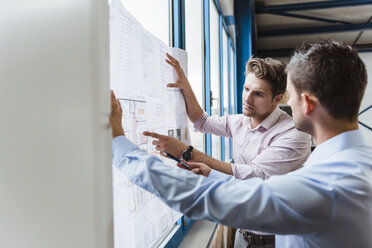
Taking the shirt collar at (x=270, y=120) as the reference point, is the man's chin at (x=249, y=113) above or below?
above

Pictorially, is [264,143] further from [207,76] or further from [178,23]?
[207,76]

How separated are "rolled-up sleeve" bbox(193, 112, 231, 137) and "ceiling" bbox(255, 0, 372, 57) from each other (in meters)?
4.63

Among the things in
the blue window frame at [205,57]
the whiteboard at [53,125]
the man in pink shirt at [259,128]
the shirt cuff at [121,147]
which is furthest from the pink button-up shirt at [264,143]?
the whiteboard at [53,125]

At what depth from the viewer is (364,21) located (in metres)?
6.98

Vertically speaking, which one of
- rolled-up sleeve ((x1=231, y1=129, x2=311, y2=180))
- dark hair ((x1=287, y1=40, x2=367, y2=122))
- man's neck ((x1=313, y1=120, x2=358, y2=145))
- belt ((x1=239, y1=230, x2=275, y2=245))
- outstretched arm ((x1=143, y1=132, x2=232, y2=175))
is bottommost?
belt ((x1=239, y1=230, x2=275, y2=245))

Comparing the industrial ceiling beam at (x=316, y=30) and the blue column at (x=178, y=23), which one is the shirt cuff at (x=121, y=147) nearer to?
the blue column at (x=178, y=23)

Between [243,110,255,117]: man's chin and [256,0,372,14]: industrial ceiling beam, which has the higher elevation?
[256,0,372,14]: industrial ceiling beam

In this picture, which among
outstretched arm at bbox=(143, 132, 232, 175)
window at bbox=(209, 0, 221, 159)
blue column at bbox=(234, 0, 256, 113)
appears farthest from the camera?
blue column at bbox=(234, 0, 256, 113)

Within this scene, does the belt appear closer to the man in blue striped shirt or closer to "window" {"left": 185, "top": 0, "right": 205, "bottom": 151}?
"window" {"left": 185, "top": 0, "right": 205, "bottom": 151}

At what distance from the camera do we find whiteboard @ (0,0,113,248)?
0.37 m

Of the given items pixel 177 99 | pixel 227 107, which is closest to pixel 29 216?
pixel 177 99

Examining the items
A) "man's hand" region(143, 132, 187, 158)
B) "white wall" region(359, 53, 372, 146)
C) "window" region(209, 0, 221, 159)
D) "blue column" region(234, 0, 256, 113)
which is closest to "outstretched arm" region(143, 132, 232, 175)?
"man's hand" region(143, 132, 187, 158)

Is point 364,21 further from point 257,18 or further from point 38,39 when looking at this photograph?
point 38,39

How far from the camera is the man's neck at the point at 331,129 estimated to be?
88 centimetres
